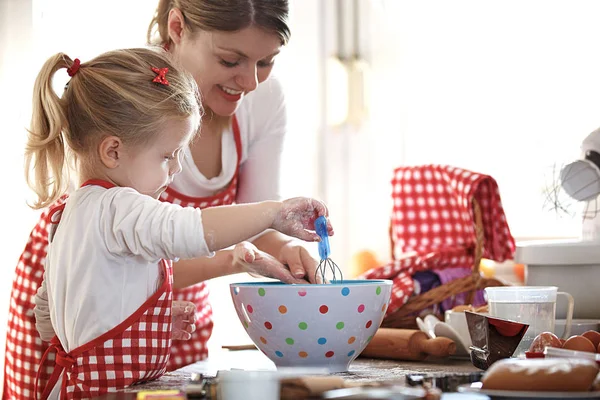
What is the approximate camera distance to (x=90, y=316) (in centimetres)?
105

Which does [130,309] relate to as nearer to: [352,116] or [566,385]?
[566,385]

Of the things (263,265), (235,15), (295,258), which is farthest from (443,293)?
(235,15)

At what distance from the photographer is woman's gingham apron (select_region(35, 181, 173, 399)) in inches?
41.5

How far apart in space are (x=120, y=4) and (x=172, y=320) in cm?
121

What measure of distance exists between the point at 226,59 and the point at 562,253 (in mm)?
725

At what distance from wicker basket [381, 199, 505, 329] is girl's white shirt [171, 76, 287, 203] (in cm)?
36

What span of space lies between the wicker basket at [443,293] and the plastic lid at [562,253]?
171 mm

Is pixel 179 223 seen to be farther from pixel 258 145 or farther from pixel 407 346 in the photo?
pixel 258 145

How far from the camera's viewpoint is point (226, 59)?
145 centimetres

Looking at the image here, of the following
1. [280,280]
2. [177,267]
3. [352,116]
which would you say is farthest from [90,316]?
[352,116]

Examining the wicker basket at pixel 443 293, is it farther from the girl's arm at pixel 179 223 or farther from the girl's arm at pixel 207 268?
the girl's arm at pixel 179 223

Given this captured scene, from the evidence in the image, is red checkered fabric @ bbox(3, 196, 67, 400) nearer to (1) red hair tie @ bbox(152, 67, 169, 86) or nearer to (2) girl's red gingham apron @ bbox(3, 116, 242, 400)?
(2) girl's red gingham apron @ bbox(3, 116, 242, 400)

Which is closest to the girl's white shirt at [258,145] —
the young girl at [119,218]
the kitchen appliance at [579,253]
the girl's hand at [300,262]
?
the girl's hand at [300,262]

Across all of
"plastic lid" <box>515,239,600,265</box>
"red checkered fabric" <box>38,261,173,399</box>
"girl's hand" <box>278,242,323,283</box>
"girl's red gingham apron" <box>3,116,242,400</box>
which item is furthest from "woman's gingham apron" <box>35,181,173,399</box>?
"plastic lid" <box>515,239,600,265</box>
